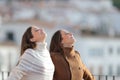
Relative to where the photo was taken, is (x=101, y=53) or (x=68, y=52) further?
(x=101, y=53)

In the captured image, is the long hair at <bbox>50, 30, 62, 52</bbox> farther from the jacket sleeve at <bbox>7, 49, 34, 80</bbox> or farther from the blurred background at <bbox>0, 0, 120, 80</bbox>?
the blurred background at <bbox>0, 0, 120, 80</bbox>

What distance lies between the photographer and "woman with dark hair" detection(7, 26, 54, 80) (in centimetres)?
481

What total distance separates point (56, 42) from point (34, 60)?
367mm

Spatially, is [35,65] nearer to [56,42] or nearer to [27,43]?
[27,43]

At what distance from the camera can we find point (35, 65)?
485 centimetres

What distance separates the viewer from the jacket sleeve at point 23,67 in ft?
15.6

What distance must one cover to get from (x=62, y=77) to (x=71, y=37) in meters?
0.31

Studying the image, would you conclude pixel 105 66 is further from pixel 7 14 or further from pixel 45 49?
pixel 45 49

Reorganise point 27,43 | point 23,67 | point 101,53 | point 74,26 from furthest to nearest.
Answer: point 74,26
point 101,53
point 27,43
point 23,67

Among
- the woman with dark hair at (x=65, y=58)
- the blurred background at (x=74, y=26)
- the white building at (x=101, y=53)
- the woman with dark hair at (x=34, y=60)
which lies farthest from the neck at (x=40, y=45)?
the white building at (x=101, y=53)

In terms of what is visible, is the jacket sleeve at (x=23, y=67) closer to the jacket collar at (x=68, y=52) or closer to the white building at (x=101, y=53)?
the jacket collar at (x=68, y=52)

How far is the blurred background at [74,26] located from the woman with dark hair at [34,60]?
39.5 meters

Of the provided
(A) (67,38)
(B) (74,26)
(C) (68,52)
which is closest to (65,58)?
(C) (68,52)

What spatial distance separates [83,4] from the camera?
85.0 meters
